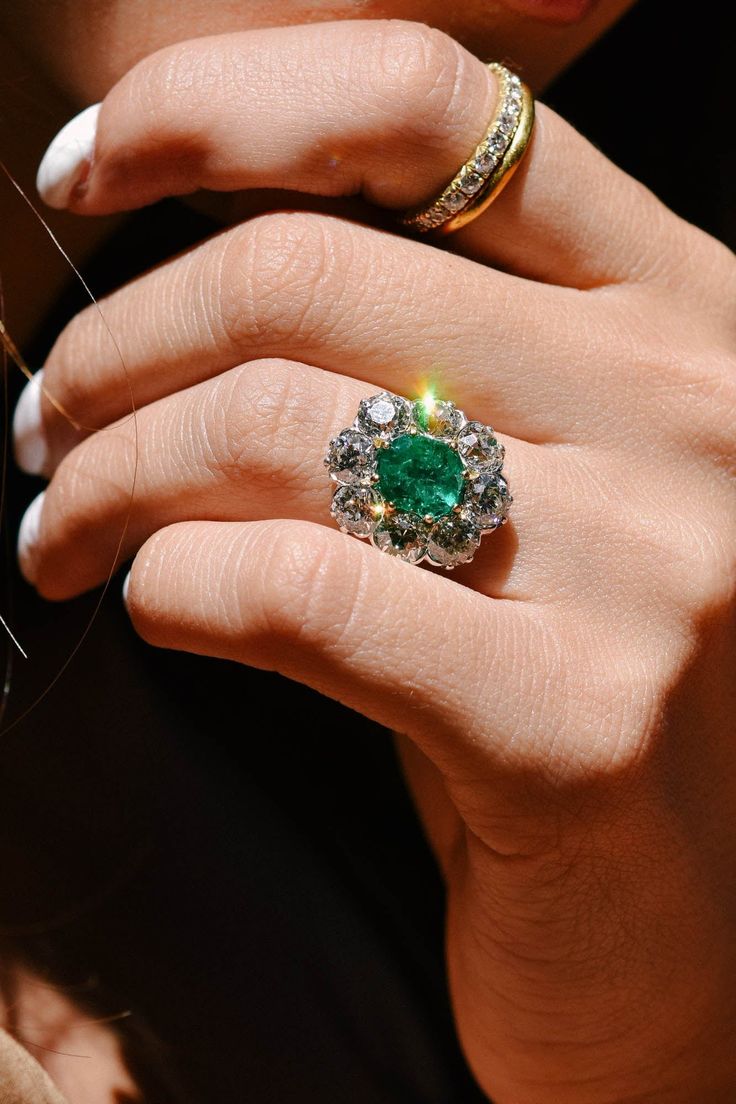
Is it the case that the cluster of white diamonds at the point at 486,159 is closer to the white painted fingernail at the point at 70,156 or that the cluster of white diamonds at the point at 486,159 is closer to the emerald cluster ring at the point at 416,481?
the emerald cluster ring at the point at 416,481

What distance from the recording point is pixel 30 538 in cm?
80

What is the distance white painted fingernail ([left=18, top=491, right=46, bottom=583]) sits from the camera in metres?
0.79

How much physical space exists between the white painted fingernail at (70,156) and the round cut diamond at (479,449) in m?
0.39

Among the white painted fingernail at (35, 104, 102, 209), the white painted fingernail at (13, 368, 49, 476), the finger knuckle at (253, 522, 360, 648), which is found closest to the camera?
the finger knuckle at (253, 522, 360, 648)

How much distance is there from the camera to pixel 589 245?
75 cm

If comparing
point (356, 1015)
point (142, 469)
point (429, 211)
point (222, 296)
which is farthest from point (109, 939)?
point (429, 211)

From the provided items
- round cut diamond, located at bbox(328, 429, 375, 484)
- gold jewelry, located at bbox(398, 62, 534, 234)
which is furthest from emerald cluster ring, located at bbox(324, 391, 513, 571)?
gold jewelry, located at bbox(398, 62, 534, 234)

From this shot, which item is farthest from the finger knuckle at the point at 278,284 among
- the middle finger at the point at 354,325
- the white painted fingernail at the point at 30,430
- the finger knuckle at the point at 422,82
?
the white painted fingernail at the point at 30,430

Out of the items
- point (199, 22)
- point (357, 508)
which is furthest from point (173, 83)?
point (357, 508)

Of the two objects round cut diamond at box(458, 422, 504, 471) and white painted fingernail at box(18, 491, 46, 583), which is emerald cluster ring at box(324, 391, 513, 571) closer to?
round cut diamond at box(458, 422, 504, 471)

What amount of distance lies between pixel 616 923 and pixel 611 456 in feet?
1.31

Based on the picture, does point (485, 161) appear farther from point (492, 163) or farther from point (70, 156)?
point (70, 156)

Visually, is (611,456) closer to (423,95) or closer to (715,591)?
(715,591)

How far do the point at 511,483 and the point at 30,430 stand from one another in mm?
457
